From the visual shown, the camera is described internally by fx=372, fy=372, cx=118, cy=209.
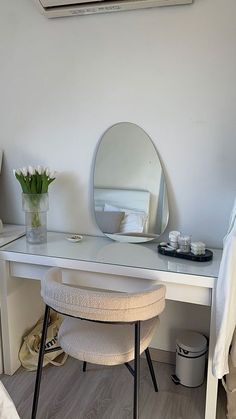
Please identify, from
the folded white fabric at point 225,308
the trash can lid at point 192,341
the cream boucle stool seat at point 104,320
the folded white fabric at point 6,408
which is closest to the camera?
the folded white fabric at point 6,408

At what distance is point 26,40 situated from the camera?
1940 millimetres

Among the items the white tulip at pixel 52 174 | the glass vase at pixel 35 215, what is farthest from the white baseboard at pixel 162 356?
the white tulip at pixel 52 174

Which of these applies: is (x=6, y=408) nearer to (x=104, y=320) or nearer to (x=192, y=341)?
(x=104, y=320)

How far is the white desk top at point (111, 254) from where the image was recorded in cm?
157

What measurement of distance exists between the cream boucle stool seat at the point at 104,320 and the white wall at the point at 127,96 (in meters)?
0.59

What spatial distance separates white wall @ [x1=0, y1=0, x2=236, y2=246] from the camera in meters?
1.69

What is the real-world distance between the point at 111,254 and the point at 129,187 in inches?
14.6

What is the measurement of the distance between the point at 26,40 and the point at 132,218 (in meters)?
1.08

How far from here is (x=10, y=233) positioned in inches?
78.8

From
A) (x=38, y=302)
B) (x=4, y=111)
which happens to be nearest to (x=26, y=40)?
(x=4, y=111)

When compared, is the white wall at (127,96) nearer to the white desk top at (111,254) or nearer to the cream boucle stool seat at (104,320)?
the white desk top at (111,254)

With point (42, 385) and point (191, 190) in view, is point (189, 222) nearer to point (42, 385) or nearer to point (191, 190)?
point (191, 190)

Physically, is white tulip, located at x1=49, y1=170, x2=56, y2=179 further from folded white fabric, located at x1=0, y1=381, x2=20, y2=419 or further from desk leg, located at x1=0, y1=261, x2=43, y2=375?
folded white fabric, located at x1=0, y1=381, x2=20, y2=419


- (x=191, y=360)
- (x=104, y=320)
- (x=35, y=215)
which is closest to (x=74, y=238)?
(x=35, y=215)
